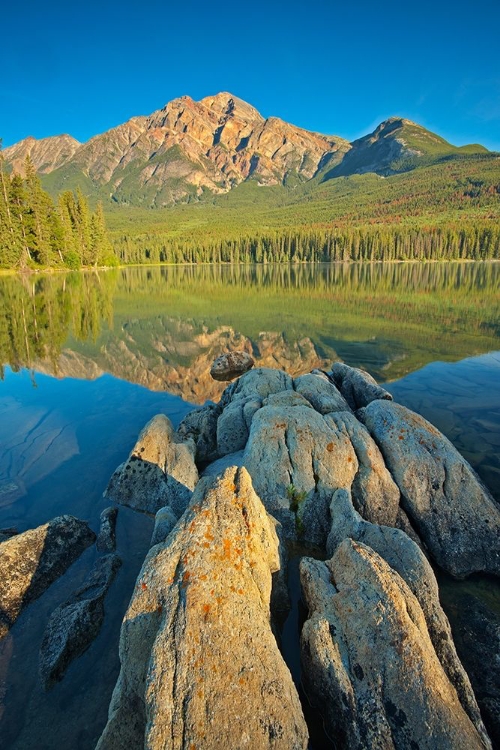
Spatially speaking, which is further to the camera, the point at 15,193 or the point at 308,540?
the point at 15,193

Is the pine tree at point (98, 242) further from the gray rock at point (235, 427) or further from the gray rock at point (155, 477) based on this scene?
the gray rock at point (155, 477)

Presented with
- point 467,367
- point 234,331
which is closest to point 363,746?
point 467,367

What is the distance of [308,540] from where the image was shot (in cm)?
1003

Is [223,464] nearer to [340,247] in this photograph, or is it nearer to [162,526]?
[162,526]

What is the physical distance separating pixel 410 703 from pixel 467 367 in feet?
79.3

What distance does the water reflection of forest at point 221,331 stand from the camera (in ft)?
88.4

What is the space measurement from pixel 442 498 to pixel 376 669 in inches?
229

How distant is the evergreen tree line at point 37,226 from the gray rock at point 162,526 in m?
88.6

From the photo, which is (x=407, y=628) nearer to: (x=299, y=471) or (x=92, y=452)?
(x=299, y=471)

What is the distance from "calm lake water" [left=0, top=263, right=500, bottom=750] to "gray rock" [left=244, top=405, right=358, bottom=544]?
99.8 inches

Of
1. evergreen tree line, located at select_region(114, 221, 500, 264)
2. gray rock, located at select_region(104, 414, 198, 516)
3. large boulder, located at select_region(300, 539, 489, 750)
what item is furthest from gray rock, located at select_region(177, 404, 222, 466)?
evergreen tree line, located at select_region(114, 221, 500, 264)

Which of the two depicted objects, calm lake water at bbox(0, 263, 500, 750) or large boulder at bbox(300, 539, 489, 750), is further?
calm lake water at bbox(0, 263, 500, 750)

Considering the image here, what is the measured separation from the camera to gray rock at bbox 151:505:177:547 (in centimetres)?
886

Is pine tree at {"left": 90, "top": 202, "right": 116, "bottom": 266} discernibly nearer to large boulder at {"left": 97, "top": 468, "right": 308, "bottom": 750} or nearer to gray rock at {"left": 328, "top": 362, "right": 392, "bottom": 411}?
gray rock at {"left": 328, "top": 362, "right": 392, "bottom": 411}
